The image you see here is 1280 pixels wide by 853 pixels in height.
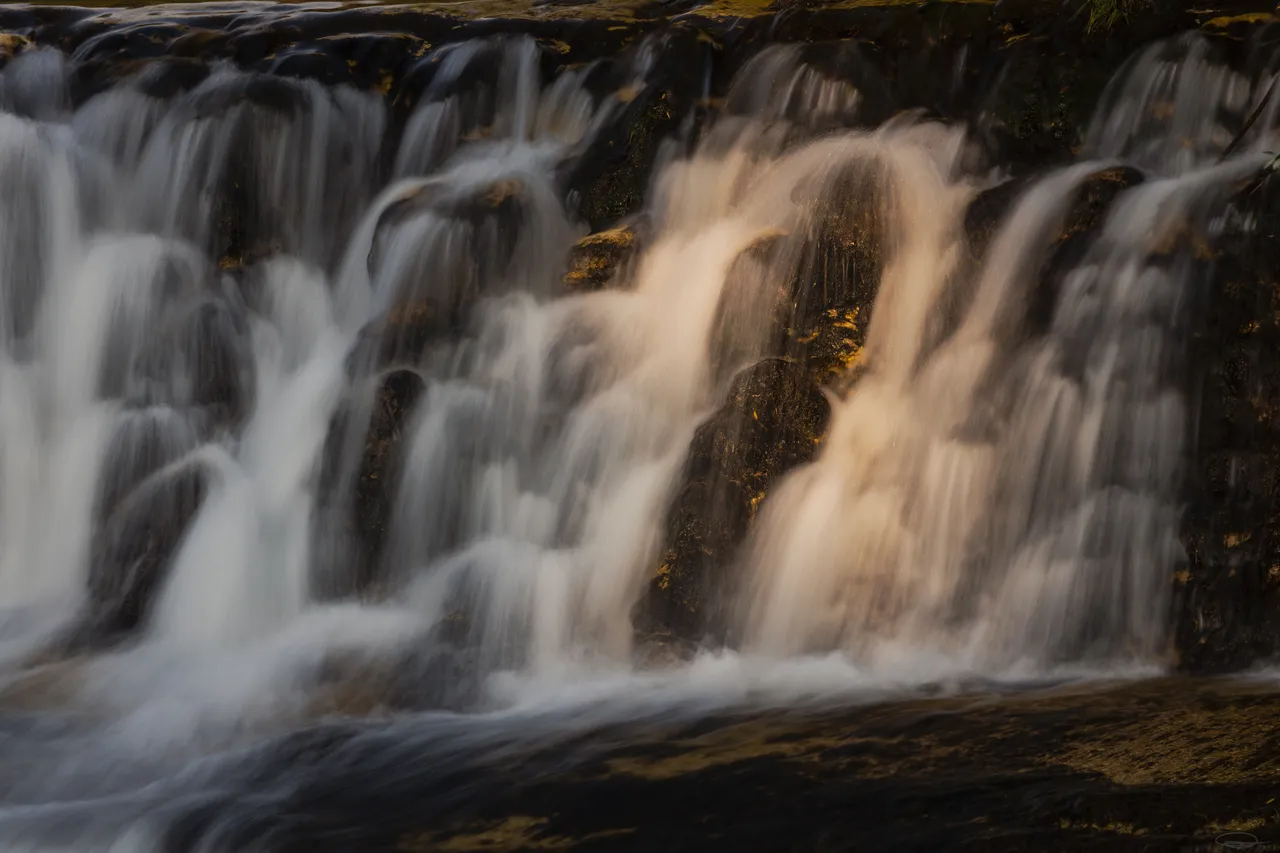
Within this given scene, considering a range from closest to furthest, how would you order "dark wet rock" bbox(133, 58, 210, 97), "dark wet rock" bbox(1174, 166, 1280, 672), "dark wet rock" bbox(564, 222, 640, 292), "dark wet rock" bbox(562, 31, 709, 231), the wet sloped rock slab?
the wet sloped rock slab < "dark wet rock" bbox(1174, 166, 1280, 672) < "dark wet rock" bbox(564, 222, 640, 292) < "dark wet rock" bbox(562, 31, 709, 231) < "dark wet rock" bbox(133, 58, 210, 97)

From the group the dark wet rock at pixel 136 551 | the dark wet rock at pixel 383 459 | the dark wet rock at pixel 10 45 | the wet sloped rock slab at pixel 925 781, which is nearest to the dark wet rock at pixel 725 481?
the wet sloped rock slab at pixel 925 781

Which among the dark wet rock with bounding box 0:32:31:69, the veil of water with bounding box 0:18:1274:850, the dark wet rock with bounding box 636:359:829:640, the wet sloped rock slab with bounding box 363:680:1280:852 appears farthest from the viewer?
the dark wet rock with bounding box 0:32:31:69

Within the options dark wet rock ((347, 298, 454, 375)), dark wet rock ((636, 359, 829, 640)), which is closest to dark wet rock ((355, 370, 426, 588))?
dark wet rock ((347, 298, 454, 375))

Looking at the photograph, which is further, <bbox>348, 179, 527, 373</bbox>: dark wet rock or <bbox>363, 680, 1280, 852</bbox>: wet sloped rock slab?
<bbox>348, 179, 527, 373</bbox>: dark wet rock

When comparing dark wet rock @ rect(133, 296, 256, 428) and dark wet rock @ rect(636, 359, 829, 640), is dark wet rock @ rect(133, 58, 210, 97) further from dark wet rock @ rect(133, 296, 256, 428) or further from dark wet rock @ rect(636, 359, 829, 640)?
dark wet rock @ rect(636, 359, 829, 640)

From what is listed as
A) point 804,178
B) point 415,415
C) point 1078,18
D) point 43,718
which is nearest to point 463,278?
point 415,415

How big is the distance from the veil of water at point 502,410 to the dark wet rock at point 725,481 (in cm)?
10

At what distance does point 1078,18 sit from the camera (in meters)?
8.46

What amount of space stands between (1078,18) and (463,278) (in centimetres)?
376

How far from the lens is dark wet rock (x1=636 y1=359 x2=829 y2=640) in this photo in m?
7.01

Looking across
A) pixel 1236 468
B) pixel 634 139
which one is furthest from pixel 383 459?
pixel 1236 468

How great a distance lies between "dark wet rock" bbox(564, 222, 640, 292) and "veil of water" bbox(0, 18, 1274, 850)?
114 millimetres

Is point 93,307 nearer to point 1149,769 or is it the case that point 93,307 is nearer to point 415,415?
point 415,415

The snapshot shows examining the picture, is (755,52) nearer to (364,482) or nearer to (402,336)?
(402,336)
